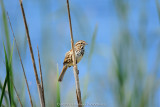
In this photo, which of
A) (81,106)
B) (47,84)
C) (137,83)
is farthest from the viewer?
(47,84)

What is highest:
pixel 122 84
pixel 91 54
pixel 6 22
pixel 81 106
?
pixel 6 22

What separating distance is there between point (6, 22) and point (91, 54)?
552 millimetres

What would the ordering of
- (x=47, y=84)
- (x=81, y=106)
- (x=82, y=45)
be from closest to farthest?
(x=81, y=106)
(x=47, y=84)
(x=82, y=45)

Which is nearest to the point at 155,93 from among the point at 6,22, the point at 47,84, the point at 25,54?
the point at 47,84

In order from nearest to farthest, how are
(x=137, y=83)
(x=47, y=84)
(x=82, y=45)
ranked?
(x=137, y=83) < (x=47, y=84) < (x=82, y=45)

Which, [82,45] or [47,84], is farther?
[82,45]

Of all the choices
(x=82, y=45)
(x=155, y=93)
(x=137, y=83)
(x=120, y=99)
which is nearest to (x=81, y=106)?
(x=120, y=99)

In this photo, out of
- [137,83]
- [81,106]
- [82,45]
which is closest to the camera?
[81,106]

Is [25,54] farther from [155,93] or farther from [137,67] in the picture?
[155,93]

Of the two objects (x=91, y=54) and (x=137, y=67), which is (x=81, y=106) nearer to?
(x=91, y=54)

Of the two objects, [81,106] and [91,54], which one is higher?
[91,54]

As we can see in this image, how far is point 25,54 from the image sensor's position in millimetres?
1597

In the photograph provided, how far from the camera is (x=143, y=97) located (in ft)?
5.37

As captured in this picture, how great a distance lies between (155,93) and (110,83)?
0.30 meters
